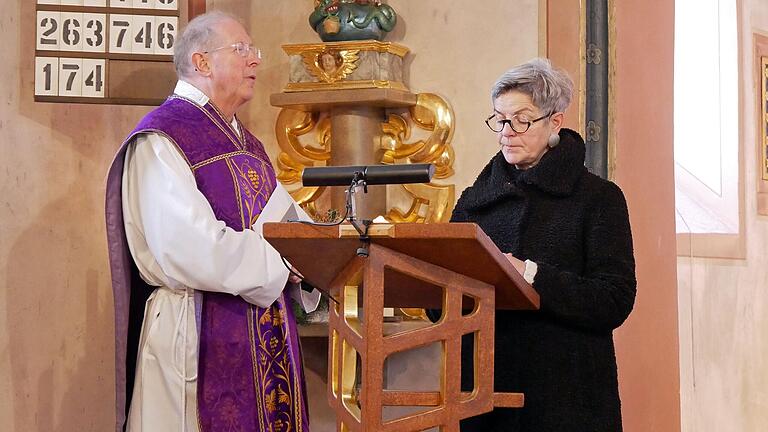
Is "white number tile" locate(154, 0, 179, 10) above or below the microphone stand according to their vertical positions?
above

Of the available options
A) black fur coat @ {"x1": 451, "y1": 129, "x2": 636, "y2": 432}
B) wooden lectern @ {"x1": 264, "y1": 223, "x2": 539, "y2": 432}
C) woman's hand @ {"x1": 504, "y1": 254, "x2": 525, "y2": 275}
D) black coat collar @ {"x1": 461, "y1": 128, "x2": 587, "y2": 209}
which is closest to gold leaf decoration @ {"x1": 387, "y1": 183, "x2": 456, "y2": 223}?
black coat collar @ {"x1": 461, "y1": 128, "x2": 587, "y2": 209}

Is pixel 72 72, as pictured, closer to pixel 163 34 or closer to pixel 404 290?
pixel 163 34

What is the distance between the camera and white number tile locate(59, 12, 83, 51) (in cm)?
427

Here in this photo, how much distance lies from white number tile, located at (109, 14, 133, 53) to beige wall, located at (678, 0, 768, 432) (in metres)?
2.93

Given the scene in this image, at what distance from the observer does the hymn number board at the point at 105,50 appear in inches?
167

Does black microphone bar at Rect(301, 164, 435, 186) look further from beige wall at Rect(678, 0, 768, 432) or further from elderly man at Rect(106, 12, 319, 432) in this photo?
beige wall at Rect(678, 0, 768, 432)

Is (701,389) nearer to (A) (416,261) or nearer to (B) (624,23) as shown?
(B) (624,23)

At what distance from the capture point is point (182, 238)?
128 inches

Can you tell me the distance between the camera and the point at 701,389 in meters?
5.59

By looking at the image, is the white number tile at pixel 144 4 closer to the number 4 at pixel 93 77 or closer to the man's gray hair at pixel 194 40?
the number 4 at pixel 93 77

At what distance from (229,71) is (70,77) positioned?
89 cm

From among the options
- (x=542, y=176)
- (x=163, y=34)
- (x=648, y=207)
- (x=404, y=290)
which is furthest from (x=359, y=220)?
(x=648, y=207)

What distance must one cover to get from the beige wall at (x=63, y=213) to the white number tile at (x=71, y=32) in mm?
121

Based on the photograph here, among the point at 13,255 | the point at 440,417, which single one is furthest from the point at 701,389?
the point at 440,417
